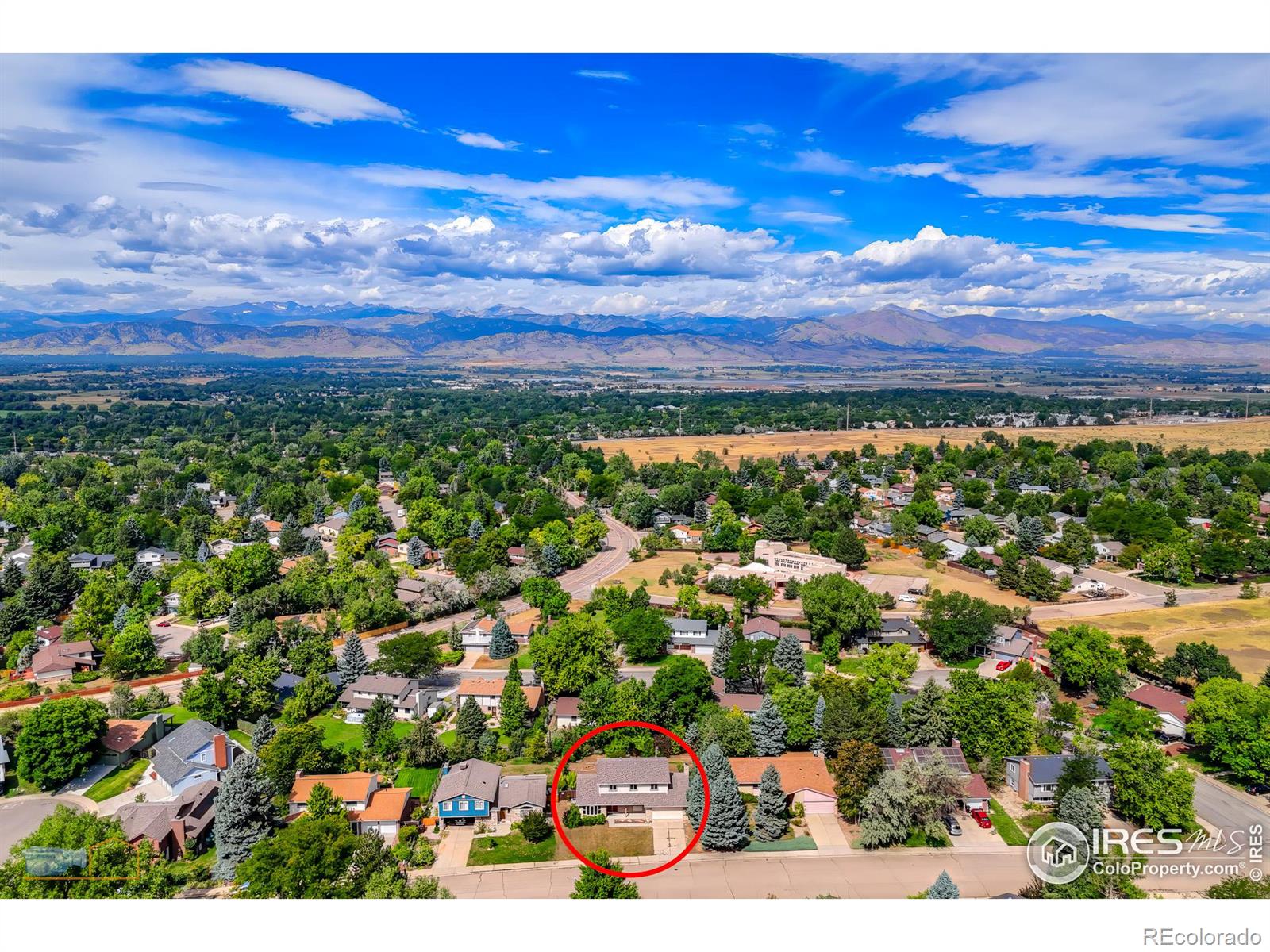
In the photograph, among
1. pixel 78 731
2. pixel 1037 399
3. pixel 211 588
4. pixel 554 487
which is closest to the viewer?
pixel 78 731

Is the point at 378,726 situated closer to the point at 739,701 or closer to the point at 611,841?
the point at 611,841

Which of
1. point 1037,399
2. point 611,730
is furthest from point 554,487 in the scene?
point 1037,399

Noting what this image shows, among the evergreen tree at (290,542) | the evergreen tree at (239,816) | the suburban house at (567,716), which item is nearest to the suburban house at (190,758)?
the evergreen tree at (239,816)

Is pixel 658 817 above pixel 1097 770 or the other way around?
the other way around

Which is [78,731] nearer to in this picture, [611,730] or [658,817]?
[611,730]

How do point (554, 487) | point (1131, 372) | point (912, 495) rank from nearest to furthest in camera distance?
point (912, 495) → point (554, 487) → point (1131, 372)

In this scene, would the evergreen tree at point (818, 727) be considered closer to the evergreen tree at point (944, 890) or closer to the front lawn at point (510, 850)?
the evergreen tree at point (944, 890)

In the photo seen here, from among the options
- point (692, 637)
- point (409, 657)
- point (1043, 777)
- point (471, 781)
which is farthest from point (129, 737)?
point (1043, 777)
